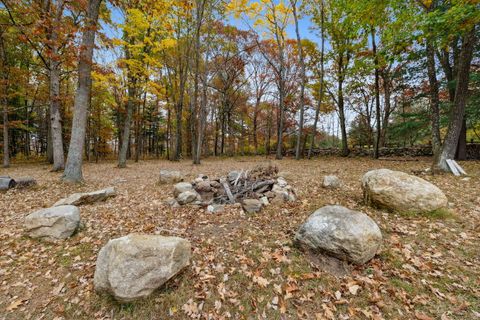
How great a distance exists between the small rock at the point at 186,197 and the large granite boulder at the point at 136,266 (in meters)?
2.39

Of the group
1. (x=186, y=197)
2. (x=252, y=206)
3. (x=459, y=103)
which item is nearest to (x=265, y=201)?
(x=252, y=206)

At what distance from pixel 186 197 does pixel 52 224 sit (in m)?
2.58

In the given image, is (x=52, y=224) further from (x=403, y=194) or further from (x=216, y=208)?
(x=403, y=194)

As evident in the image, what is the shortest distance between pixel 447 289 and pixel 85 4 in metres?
11.5

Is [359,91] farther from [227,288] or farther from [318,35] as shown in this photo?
[227,288]

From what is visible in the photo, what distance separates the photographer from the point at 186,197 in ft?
17.0

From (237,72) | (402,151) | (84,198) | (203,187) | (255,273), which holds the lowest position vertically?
(255,273)

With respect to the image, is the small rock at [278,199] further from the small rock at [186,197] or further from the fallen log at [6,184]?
the fallen log at [6,184]

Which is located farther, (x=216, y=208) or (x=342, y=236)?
(x=216, y=208)

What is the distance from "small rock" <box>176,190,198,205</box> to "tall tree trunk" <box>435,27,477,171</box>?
812 centimetres

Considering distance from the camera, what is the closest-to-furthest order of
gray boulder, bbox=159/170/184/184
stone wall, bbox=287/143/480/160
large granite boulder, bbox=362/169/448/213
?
large granite boulder, bbox=362/169/448/213 < gray boulder, bbox=159/170/184/184 < stone wall, bbox=287/143/480/160

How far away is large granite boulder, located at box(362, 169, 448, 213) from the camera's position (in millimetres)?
4004

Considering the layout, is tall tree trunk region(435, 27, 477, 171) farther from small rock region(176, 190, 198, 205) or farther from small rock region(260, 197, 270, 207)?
small rock region(176, 190, 198, 205)

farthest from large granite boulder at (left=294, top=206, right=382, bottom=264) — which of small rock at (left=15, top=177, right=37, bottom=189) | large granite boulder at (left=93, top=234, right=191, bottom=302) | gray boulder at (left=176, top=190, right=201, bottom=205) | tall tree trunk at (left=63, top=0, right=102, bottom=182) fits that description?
small rock at (left=15, top=177, right=37, bottom=189)
